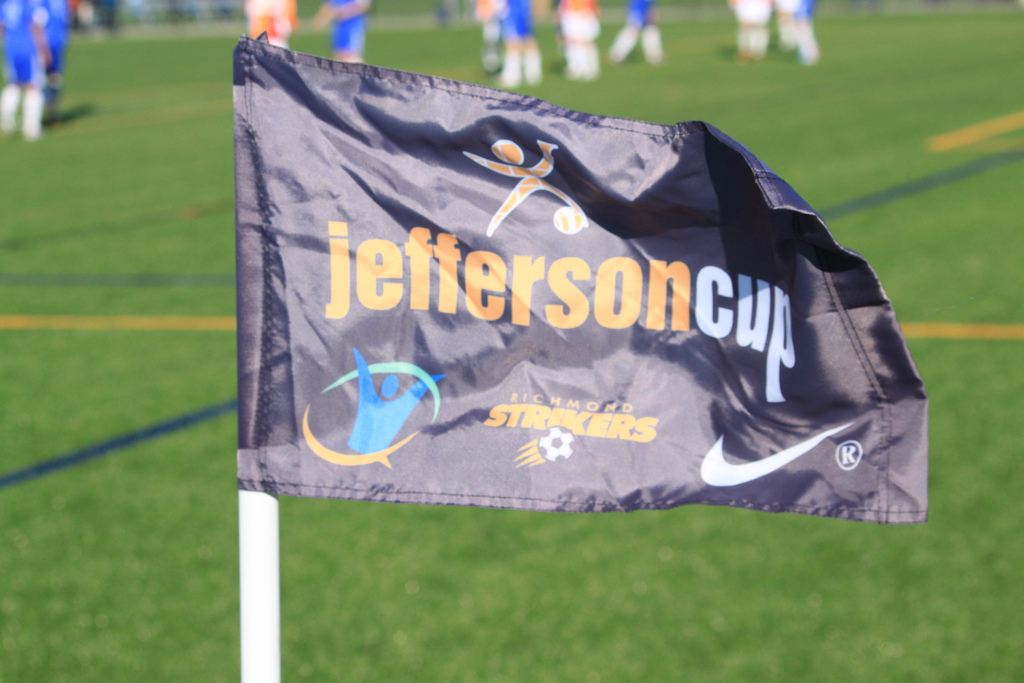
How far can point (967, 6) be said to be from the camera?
38219mm

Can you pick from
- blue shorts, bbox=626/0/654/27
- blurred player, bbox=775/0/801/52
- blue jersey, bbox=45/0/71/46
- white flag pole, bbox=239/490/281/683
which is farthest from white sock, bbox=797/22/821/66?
white flag pole, bbox=239/490/281/683

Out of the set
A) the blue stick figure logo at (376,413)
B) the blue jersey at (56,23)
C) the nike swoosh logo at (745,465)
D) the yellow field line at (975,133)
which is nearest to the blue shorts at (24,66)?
the blue jersey at (56,23)

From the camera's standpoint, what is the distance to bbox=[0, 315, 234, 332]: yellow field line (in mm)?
6488

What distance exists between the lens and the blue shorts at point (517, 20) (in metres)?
18.4

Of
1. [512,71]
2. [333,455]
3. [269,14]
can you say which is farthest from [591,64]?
[333,455]

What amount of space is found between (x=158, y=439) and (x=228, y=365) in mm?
1024

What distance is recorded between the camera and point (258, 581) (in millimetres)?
2043

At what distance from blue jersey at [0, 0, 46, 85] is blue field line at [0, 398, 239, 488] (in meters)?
10.5

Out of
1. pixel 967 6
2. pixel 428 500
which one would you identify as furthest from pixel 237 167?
pixel 967 6

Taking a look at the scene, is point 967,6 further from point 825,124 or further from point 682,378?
point 682,378

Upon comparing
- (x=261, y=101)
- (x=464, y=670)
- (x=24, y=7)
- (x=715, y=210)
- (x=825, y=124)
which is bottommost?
(x=464, y=670)

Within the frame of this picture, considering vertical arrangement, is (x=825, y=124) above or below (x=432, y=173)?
above

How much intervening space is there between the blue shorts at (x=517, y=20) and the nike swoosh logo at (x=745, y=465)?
1724 centimetres

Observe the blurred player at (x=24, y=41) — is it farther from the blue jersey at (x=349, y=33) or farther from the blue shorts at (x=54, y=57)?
the blue jersey at (x=349, y=33)
